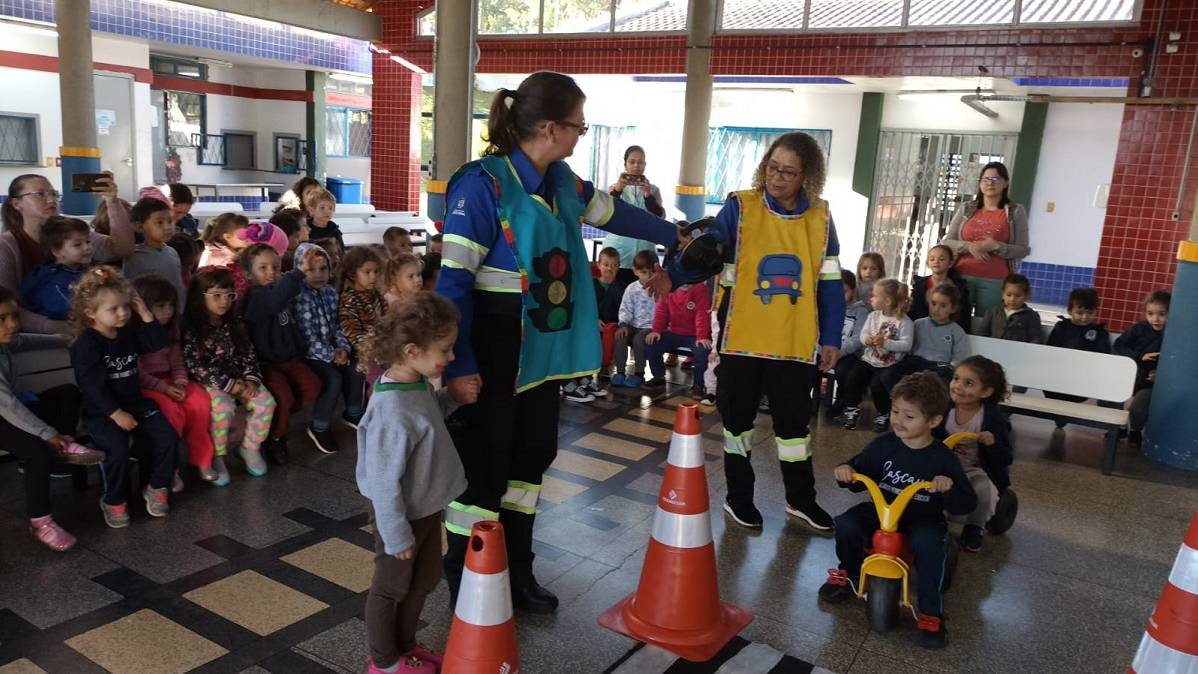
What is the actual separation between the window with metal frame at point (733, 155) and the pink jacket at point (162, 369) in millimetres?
11715

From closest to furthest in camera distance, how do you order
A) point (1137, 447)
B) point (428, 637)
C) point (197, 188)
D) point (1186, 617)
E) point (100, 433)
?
point (1186, 617)
point (428, 637)
point (100, 433)
point (1137, 447)
point (197, 188)

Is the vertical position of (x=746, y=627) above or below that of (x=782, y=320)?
below

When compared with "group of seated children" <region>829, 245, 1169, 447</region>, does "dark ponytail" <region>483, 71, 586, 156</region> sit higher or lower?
higher

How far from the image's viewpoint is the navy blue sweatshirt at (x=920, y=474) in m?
3.19

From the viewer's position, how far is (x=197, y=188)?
50.5 feet

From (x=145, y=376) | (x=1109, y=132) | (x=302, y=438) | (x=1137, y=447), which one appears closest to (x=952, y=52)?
(x=1109, y=132)

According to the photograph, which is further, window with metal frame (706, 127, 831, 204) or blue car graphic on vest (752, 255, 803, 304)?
Answer: window with metal frame (706, 127, 831, 204)

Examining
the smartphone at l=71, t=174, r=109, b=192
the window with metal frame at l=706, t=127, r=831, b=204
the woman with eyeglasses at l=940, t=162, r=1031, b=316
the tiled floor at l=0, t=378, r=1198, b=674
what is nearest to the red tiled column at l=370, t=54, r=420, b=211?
the window with metal frame at l=706, t=127, r=831, b=204

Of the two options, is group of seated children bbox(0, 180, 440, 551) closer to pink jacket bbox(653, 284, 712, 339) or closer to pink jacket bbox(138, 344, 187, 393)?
pink jacket bbox(138, 344, 187, 393)

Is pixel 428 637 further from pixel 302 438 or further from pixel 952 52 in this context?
pixel 952 52

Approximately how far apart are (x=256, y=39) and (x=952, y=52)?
32.8 ft

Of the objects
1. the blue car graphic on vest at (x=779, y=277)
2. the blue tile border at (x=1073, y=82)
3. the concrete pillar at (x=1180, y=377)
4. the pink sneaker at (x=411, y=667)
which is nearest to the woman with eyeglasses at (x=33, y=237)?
the pink sneaker at (x=411, y=667)

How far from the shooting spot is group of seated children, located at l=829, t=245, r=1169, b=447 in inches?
225

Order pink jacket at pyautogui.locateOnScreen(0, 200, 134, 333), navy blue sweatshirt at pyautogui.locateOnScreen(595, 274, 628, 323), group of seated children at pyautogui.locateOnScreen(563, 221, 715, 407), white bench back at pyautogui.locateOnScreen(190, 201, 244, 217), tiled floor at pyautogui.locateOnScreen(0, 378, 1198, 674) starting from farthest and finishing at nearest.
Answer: white bench back at pyautogui.locateOnScreen(190, 201, 244, 217), navy blue sweatshirt at pyautogui.locateOnScreen(595, 274, 628, 323), group of seated children at pyautogui.locateOnScreen(563, 221, 715, 407), pink jacket at pyautogui.locateOnScreen(0, 200, 134, 333), tiled floor at pyautogui.locateOnScreen(0, 378, 1198, 674)
